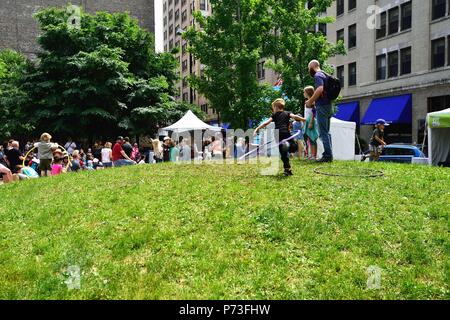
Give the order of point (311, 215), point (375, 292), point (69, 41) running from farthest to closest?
point (69, 41), point (311, 215), point (375, 292)

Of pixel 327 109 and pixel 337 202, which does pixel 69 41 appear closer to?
pixel 327 109

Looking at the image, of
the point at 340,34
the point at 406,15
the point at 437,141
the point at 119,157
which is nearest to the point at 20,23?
the point at 340,34

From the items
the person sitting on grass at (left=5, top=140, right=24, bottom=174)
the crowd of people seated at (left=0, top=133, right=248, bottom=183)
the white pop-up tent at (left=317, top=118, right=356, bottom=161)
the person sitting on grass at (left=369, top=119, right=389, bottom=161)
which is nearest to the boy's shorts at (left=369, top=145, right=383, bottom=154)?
the person sitting on grass at (left=369, top=119, right=389, bottom=161)

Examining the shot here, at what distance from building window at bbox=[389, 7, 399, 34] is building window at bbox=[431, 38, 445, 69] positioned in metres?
4.12

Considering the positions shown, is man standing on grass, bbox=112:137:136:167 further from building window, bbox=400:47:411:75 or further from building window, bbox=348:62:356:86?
building window, bbox=348:62:356:86

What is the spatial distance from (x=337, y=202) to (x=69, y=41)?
91.1 feet

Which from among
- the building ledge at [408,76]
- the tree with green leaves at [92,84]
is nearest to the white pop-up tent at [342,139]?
the building ledge at [408,76]

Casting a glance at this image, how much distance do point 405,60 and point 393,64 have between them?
130 centimetres

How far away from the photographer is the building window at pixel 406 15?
30797mm

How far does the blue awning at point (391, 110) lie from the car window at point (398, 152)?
11.9 metres

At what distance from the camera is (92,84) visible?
2744 cm

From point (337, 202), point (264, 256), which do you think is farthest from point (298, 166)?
point (264, 256)

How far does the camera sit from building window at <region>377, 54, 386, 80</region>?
33625mm

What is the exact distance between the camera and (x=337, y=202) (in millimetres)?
7055
